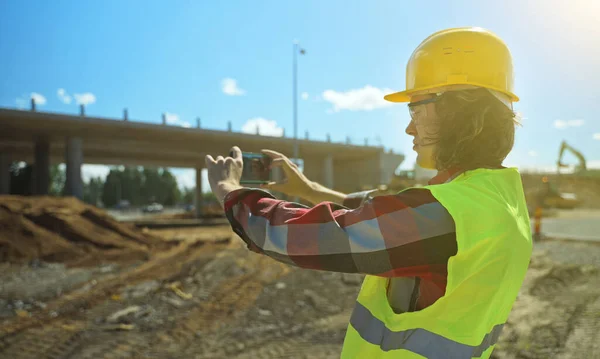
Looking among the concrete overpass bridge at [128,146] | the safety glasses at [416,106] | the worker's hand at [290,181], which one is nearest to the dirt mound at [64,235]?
the concrete overpass bridge at [128,146]

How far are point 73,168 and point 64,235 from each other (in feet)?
39.2

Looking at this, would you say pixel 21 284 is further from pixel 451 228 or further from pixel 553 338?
pixel 451 228

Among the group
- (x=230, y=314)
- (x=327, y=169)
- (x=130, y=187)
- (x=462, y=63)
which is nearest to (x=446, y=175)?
(x=462, y=63)

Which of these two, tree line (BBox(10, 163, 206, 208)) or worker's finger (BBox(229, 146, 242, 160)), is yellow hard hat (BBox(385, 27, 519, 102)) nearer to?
worker's finger (BBox(229, 146, 242, 160))

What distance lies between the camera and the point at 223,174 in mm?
1295

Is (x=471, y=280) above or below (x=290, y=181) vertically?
below

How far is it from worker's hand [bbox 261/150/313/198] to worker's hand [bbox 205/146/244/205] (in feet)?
1.22

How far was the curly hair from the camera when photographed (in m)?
1.11

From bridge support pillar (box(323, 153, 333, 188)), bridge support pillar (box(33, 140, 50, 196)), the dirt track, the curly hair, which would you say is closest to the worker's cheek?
the curly hair

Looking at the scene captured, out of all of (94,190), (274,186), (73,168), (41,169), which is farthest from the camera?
(94,190)

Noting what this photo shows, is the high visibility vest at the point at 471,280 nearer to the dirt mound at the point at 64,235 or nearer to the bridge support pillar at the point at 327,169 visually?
the dirt mound at the point at 64,235

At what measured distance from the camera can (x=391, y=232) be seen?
0.93 meters

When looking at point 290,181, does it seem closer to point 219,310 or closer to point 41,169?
point 219,310

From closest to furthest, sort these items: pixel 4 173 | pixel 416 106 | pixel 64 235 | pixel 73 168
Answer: pixel 416 106 < pixel 64 235 < pixel 73 168 < pixel 4 173
